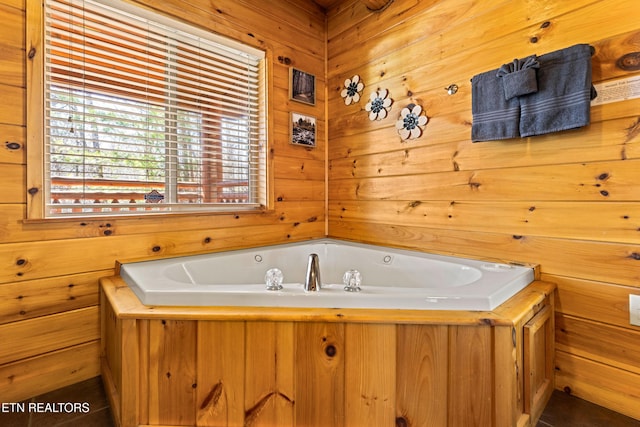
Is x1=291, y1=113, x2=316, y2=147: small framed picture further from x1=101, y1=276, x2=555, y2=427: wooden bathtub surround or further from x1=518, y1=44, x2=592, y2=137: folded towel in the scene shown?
x1=101, y1=276, x2=555, y2=427: wooden bathtub surround

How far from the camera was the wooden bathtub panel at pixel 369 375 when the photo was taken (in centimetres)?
107

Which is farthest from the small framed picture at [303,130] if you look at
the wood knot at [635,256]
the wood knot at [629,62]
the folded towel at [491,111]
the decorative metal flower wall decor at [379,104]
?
the wood knot at [635,256]

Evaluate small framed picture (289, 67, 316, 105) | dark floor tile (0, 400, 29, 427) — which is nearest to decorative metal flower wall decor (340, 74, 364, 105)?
small framed picture (289, 67, 316, 105)

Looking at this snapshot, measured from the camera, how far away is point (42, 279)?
4.91 feet

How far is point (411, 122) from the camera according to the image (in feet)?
6.82

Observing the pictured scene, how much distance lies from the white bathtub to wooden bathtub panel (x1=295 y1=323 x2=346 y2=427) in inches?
3.7

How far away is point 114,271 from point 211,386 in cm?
94

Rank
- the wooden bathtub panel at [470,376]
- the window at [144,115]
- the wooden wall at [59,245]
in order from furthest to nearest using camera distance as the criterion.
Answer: the window at [144,115] → the wooden wall at [59,245] → the wooden bathtub panel at [470,376]

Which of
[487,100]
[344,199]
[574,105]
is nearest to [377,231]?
[344,199]

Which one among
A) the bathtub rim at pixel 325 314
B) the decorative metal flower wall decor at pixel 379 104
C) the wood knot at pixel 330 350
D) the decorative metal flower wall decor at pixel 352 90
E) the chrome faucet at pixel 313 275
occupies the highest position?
the decorative metal flower wall decor at pixel 352 90

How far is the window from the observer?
60.6 inches

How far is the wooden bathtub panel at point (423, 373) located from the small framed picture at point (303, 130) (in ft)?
5.69

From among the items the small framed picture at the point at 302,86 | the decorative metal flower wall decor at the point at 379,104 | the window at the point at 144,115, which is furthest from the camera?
the small framed picture at the point at 302,86

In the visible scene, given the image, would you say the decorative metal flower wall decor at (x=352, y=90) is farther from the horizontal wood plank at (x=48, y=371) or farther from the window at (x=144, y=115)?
the horizontal wood plank at (x=48, y=371)
